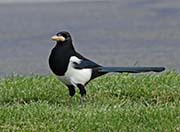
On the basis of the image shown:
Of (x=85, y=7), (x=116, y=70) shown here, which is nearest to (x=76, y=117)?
(x=116, y=70)

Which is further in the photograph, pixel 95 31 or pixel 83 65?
pixel 95 31

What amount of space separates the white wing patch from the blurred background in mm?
3633

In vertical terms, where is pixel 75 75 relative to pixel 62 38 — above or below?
below

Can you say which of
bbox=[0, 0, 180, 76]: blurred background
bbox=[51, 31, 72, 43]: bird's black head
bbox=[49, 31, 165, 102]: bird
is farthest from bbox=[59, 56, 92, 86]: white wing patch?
bbox=[0, 0, 180, 76]: blurred background

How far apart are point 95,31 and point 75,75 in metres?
6.91

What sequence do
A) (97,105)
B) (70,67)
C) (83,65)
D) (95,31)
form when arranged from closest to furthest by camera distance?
(70,67) → (83,65) → (97,105) → (95,31)

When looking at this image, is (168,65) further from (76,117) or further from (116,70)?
(76,117)

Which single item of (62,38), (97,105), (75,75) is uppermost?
(62,38)

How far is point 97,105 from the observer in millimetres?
7688

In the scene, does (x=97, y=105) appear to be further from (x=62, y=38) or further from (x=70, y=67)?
(x=62, y=38)

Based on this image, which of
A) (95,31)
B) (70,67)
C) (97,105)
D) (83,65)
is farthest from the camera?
(95,31)

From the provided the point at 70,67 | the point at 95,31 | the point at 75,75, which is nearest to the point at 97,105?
the point at 75,75

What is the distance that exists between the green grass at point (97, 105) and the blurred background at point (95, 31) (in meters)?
2.45

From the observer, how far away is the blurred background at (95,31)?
1221 cm
